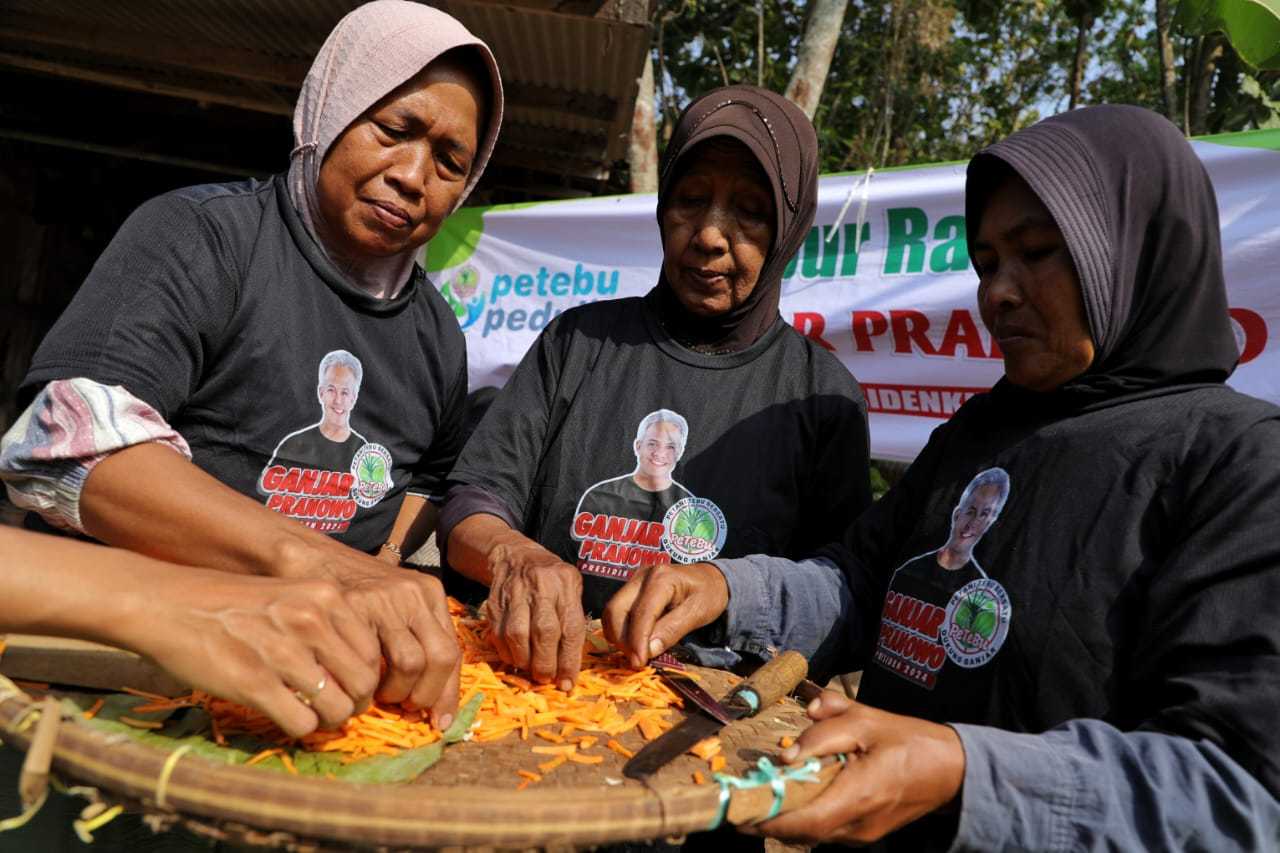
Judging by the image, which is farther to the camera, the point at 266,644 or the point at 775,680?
the point at 775,680

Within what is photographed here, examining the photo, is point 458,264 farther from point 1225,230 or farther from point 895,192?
point 1225,230

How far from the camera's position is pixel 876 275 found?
203 inches

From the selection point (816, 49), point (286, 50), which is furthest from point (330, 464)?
point (816, 49)

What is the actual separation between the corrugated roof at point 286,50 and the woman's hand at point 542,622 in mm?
3364

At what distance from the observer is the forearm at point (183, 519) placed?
1604 mm

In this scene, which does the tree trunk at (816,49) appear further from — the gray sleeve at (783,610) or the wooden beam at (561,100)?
the gray sleeve at (783,610)

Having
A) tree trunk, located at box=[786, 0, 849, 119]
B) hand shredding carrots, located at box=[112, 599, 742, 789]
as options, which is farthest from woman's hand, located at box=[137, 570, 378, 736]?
tree trunk, located at box=[786, 0, 849, 119]

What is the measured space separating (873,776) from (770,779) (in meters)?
0.16

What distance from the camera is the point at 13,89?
6.72 metres

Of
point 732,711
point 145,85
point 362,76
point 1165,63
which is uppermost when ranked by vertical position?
point 1165,63

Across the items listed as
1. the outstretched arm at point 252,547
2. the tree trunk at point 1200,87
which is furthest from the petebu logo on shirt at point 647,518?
the tree trunk at point 1200,87

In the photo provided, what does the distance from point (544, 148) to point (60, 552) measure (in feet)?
19.0

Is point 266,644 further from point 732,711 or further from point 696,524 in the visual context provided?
point 696,524

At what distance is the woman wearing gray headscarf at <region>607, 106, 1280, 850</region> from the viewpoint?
4.55 ft
